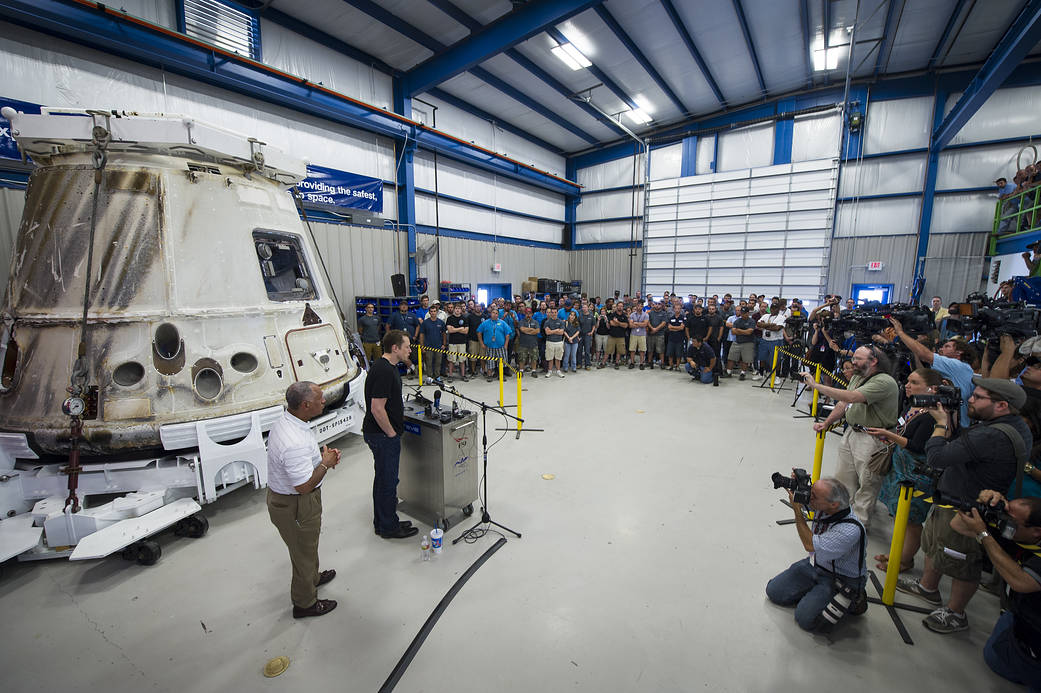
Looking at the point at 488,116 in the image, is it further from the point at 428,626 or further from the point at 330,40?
the point at 428,626

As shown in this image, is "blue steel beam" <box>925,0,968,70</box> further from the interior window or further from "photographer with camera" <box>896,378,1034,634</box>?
the interior window

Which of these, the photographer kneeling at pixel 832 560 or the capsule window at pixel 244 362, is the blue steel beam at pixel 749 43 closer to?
the photographer kneeling at pixel 832 560

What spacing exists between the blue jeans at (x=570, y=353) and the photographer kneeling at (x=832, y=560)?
320 inches

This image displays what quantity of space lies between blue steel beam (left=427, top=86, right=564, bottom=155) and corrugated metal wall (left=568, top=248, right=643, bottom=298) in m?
5.42

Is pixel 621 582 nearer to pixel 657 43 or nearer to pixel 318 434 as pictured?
pixel 318 434

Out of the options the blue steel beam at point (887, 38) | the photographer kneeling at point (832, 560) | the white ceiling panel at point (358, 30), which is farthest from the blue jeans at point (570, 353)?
the white ceiling panel at point (358, 30)

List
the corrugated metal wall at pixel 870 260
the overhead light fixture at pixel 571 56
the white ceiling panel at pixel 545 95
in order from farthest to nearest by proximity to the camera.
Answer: the corrugated metal wall at pixel 870 260 → the white ceiling panel at pixel 545 95 → the overhead light fixture at pixel 571 56

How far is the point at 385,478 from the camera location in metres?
3.67

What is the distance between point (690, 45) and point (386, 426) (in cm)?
1394

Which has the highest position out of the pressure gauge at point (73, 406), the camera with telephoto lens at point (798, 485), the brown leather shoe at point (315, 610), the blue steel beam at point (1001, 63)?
the blue steel beam at point (1001, 63)

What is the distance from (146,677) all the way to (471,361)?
8.52 metres

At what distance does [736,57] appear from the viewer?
12430 mm

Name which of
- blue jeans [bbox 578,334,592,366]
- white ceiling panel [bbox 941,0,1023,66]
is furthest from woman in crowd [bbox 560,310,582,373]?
white ceiling panel [bbox 941,0,1023,66]

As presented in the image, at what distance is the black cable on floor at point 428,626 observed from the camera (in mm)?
2402
